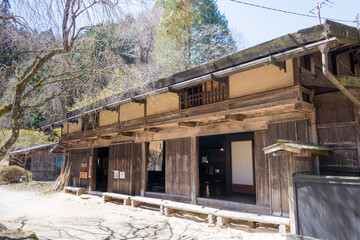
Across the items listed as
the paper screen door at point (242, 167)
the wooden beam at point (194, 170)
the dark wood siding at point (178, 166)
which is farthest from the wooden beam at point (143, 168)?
the paper screen door at point (242, 167)

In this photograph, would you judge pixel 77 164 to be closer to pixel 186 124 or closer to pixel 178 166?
pixel 178 166

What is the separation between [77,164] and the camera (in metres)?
15.6

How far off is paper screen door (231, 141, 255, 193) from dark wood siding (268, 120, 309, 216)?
12.1 feet

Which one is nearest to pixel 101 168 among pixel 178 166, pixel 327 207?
pixel 178 166

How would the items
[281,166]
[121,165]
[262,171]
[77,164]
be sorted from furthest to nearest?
1. [77,164]
2. [121,165]
3. [262,171]
4. [281,166]

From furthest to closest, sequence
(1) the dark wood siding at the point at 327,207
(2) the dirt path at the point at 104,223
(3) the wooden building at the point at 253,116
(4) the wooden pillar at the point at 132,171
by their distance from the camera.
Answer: (4) the wooden pillar at the point at 132,171, (2) the dirt path at the point at 104,223, (3) the wooden building at the point at 253,116, (1) the dark wood siding at the point at 327,207

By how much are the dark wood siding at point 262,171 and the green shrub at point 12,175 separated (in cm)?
2010

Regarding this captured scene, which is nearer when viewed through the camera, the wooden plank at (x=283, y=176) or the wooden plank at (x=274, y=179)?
the wooden plank at (x=283, y=176)

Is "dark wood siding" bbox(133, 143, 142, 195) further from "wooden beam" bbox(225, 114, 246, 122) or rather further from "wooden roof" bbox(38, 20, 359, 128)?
"wooden beam" bbox(225, 114, 246, 122)

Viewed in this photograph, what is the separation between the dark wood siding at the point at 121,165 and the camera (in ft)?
38.0

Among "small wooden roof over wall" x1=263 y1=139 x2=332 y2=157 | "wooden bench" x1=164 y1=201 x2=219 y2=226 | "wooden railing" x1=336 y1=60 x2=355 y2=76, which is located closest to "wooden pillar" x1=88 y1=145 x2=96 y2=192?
"wooden bench" x1=164 y1=201 x2=219 y2=226

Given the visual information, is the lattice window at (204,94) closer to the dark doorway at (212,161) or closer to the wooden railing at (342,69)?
the wooden railing at (342,69)

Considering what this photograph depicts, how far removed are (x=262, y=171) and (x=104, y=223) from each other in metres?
5.24

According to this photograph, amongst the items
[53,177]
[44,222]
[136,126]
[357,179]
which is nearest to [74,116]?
[136,126]
